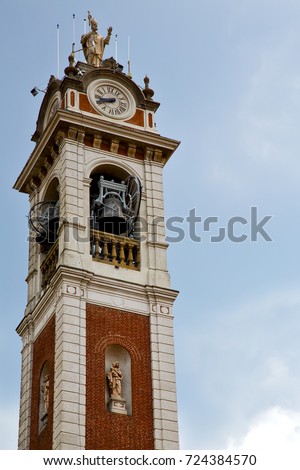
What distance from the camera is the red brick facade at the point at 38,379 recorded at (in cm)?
3597

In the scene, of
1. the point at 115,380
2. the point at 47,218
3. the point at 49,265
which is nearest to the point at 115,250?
the point at 49,265

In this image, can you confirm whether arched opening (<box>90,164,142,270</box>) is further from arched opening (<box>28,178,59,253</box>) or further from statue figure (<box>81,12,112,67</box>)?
statue figure (<box>81,12,112,67</box>)

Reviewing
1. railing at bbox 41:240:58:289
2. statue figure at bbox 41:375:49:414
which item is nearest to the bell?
railing at bbox 41:240:58:289

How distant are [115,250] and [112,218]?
1.28 m

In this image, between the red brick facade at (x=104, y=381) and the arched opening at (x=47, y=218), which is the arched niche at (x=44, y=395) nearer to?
the red brick facade at (x=104, y=381)

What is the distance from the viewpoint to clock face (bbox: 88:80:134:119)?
42.8m

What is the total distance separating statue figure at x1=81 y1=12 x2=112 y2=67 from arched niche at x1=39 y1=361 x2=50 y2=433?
44.7ft

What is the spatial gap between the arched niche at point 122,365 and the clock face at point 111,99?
970 cm

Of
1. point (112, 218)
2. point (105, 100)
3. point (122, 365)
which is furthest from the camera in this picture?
point (105, 100)

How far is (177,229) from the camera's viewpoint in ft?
136

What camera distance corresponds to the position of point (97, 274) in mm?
38375

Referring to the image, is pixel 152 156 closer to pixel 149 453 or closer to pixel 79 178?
pixel 79 178

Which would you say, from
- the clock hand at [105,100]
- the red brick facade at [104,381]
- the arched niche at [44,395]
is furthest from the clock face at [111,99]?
the arched niche at [44,395]

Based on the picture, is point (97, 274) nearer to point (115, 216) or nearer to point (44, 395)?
point (115, 216)
